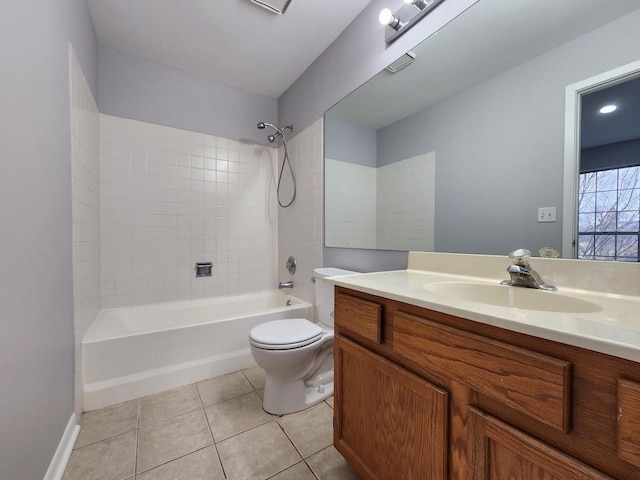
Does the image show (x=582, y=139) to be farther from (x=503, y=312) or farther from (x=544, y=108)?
(x=503, y=312)

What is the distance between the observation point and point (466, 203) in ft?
3.94

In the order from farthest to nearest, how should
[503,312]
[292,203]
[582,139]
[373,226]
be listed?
[292,203]
[373,226]
[582,139]
[503,312]

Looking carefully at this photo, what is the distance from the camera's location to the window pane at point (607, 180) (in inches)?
31.9

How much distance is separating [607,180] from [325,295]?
1376 mm

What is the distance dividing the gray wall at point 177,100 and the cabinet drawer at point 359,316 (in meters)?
2.09

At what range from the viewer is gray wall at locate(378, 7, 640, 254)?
0.89 metres

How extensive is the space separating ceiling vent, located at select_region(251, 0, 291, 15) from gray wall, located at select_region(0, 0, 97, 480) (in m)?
0.96

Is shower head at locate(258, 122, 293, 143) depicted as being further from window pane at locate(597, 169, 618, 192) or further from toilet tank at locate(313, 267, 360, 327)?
window pane at locate(597, 169, 618, 192)

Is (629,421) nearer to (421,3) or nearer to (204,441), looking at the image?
(204,441)

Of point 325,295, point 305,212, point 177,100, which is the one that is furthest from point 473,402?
point 177,100

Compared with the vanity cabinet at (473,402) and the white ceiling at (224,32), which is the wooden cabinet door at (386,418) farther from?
the white ceiling at (224,32)

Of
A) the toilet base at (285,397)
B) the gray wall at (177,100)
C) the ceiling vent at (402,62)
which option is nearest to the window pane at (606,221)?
the ceiling vent at (402,62)

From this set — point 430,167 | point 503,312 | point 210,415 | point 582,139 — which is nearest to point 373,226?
point 430,167

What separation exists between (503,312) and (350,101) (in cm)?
164
